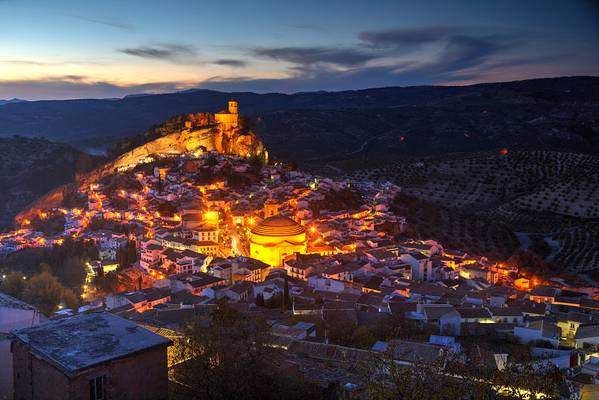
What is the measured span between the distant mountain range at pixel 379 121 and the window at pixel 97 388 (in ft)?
211

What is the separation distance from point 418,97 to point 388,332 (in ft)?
530

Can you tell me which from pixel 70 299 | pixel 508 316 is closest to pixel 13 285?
pixel 70 299

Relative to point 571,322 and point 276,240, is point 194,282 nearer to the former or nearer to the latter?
point 276,240

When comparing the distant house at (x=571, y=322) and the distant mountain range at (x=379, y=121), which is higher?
the distant mountain range at (x=379, y=121)

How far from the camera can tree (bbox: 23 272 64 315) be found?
22656mm

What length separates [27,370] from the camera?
7.30 metres

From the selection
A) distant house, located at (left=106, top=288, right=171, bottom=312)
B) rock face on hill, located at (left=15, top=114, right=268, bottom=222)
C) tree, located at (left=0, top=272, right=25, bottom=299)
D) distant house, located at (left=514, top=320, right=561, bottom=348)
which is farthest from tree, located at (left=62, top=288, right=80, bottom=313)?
rock face on hill, located at (left=15, top=114, right=268, bottom=222)

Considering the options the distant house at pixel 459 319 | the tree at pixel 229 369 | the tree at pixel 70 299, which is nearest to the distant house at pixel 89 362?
the tree at pixel 229 369

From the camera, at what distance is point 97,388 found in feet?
21.7

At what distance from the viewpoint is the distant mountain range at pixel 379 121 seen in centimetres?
9044

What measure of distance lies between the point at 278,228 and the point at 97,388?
2402 centimetres

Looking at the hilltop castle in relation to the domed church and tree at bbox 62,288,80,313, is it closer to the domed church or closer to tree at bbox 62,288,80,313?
the domed church

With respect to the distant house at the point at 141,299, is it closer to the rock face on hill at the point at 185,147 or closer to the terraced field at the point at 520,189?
the terraced field at the point at 520,189

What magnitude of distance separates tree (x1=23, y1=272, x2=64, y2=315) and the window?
17369 mm
